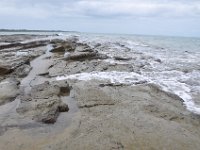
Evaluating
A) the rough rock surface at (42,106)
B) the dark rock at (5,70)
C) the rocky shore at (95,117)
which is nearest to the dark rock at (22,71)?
the dark rock at (5,70)

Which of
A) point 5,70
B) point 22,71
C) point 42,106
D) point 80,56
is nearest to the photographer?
point 42,106

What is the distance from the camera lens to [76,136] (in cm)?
656

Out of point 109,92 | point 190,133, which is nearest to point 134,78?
point 109,92

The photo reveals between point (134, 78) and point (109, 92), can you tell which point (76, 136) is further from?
point (134, 78)

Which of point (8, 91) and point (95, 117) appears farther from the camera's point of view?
point (8, 91)

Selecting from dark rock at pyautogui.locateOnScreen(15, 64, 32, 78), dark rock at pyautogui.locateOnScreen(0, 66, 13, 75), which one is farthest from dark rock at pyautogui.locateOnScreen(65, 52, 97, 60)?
dark rock at pyautogui.locateOnScreen(0, 66, 13, 75)

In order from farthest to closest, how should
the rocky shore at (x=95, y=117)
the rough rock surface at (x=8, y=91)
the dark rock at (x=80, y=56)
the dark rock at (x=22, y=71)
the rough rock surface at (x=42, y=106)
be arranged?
the dark rock at (x=80, y=56)
the dark rock at (x=22, y=71)
the rough rock surface at (x=8, y=91)
the rough rock surface at (x=42, y=106)
the rocky shore at (x=95, y=117)

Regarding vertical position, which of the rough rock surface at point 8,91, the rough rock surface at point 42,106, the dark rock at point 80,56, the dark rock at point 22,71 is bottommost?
the dark rock at point 80,56

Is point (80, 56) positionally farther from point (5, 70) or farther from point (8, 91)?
point (8, 91)

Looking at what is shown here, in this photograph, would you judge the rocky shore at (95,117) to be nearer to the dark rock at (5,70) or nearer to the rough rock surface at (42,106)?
the rough rock surface at (42,106)

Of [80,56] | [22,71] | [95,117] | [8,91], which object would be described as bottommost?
[80,56]

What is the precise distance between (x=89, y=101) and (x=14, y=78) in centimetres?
522

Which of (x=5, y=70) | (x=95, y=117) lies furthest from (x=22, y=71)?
(x=95, y=117)

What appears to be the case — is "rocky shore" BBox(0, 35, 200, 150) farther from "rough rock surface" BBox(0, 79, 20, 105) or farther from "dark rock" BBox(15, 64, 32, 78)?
"dark rock" BBox(15, 64, 32, 78)
